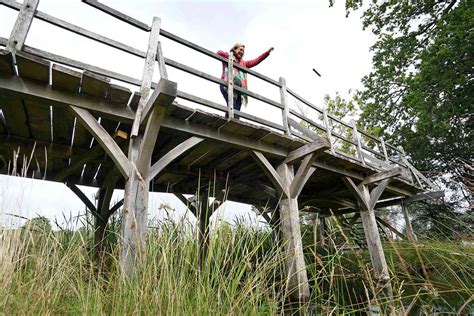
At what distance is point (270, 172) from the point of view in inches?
172

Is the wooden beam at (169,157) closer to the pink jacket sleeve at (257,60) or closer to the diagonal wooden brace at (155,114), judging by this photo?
the diagonal wooden brace at (155,114)

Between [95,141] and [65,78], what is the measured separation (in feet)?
5.26

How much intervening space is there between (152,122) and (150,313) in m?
1.78

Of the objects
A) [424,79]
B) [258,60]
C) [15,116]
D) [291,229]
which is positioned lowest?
[291,229]

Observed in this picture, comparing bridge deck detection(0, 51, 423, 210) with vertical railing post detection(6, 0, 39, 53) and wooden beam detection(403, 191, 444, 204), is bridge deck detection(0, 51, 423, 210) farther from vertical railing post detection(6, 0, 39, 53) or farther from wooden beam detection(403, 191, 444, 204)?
wooden beam detection(403, 191, 444, 204)

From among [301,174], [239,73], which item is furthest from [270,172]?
[239,73]

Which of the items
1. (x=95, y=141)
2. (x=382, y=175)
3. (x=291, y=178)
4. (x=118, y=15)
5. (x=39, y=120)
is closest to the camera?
(x=118, y=15)

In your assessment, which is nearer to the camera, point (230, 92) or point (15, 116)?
point (15, 116)

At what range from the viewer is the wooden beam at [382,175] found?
584 cm

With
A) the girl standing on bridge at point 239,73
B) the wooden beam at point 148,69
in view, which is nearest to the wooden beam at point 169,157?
the wooden beam at point 148,69

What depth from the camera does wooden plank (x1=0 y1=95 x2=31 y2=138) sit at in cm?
298

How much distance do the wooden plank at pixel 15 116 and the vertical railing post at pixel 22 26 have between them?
1.75 feet

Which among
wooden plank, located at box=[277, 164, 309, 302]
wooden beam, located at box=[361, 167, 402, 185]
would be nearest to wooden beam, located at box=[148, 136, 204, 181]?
wooden plank, located at box=[277, 164, 309, 302]

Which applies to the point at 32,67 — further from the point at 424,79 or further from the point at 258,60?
the point at 424,79
